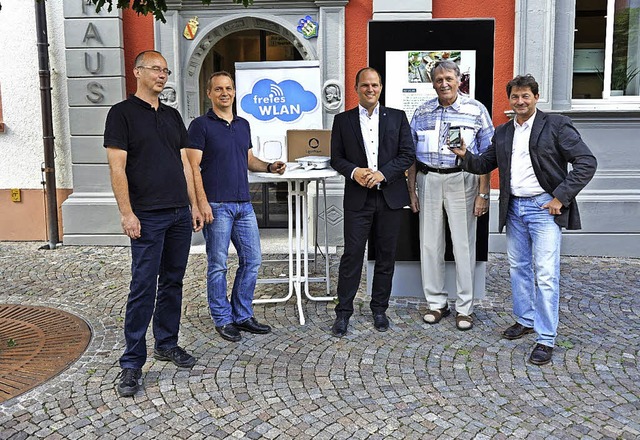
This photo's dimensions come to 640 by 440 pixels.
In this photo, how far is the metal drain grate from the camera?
162 inches

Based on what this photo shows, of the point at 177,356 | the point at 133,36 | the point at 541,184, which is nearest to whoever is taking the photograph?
the point at 177,356

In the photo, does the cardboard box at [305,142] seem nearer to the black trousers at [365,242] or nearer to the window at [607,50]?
the black trousers at [365,242]

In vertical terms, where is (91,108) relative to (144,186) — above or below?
above

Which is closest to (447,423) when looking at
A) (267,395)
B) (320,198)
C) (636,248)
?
(267,395)

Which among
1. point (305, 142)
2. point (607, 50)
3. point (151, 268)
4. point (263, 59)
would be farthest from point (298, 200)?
point (607, 50)

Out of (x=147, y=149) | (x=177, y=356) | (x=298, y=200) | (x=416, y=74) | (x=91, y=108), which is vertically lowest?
(x=177, y=356)

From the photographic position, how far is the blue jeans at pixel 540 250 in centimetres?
438

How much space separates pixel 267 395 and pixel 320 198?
4.39m

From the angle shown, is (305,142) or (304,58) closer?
(305,142)

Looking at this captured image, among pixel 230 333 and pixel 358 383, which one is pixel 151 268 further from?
pixel 358 383

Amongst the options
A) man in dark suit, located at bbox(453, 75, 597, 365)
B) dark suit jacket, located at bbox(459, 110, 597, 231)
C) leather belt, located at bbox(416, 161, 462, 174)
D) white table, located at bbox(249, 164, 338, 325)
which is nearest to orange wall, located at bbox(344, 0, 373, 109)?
white table, located at bbox(249, 164, 338, 325)

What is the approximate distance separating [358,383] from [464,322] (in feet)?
4.59

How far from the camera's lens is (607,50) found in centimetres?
795

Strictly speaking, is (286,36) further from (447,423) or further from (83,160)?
(447,423)
